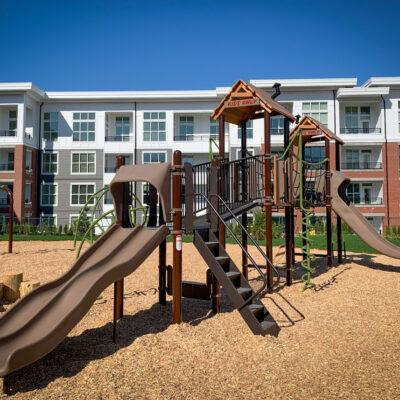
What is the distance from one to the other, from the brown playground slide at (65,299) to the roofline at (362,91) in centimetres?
3389

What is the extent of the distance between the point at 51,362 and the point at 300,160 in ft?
23.2

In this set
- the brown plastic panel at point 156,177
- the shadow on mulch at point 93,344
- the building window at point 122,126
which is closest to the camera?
the shadow on mulch at point 93,344

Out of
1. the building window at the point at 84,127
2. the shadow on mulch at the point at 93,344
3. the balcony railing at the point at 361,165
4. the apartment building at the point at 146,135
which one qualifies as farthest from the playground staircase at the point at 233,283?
the balcony railing at the point at 361,165

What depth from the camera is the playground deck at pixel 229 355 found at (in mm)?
4672

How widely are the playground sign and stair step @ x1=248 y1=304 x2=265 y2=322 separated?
4.92 meters

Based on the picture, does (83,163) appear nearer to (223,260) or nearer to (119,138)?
(119,138)

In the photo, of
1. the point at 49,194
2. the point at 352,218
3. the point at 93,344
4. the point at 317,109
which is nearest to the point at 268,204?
the point at 352,218

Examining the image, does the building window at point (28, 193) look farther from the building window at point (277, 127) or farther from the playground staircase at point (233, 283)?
the playground staircase at point (233, 283)

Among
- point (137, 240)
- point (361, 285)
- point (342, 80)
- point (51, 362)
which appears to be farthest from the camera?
point (342, 80)

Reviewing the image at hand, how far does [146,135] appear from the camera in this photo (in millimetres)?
39031

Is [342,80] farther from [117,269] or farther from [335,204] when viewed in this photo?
[117,269]

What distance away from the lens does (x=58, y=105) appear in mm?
39188

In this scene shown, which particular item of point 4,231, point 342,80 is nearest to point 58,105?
point 4,231

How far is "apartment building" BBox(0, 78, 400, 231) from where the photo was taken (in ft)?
121
